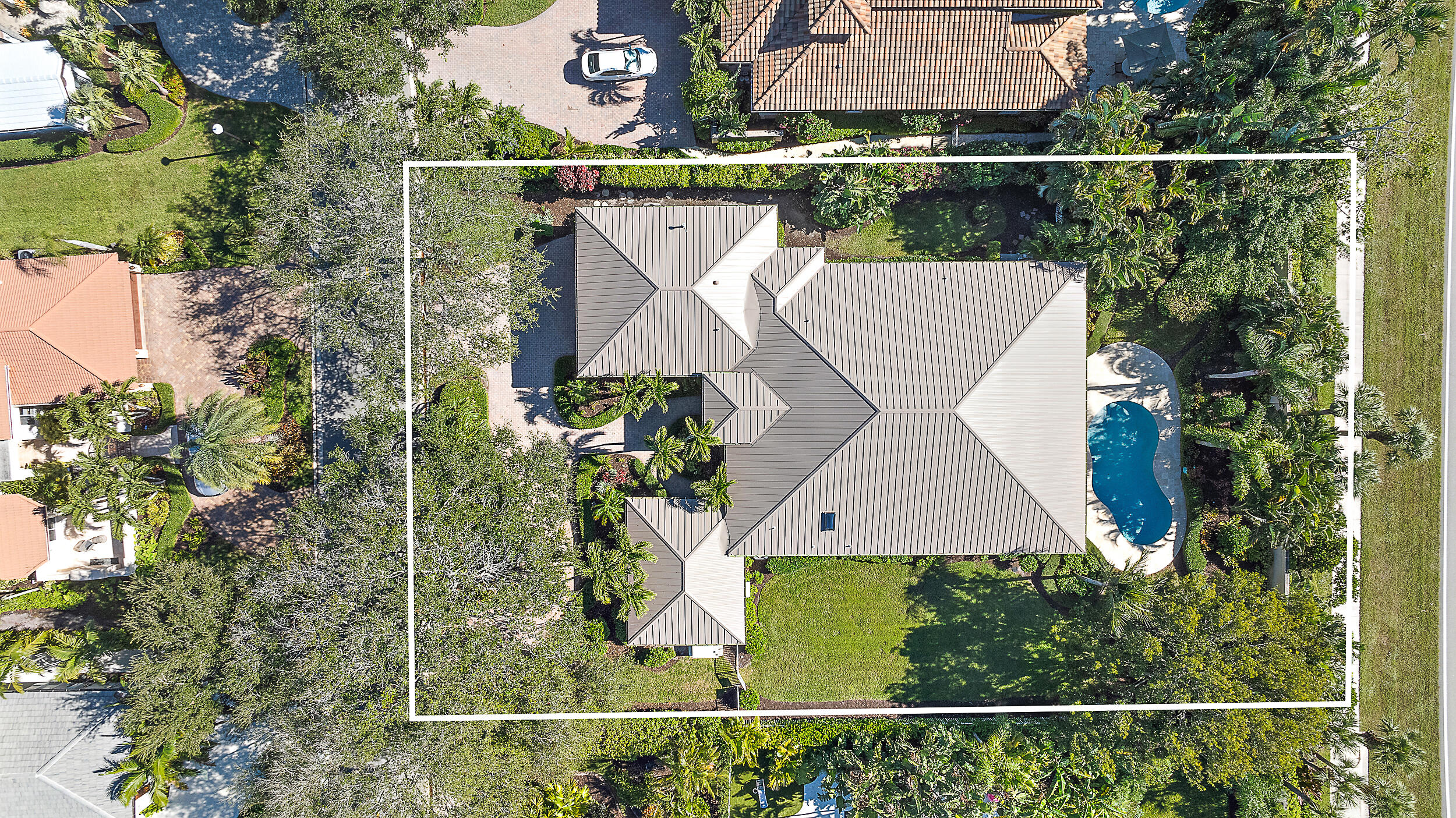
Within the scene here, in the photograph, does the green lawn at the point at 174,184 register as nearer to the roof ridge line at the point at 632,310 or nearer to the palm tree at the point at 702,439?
the roof ridge line at the point at 632,310

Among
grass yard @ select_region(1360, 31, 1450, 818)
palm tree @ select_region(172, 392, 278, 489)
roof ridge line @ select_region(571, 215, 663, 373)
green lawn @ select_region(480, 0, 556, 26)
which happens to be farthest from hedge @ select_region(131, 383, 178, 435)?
grass yard @ select_region(1360, 31, 1450, 818)

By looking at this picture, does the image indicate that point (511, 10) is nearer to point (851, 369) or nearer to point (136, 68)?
point (136, 68)

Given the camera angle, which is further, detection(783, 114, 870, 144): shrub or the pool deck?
the pool deck

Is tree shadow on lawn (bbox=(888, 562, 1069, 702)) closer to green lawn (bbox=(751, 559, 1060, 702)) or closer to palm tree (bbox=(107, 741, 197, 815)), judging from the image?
green lawn (bbox=(751, 559, 1060, 702))

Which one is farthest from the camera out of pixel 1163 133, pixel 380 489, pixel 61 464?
pixel 61 464

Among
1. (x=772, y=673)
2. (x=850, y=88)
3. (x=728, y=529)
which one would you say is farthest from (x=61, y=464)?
(x=850, y=88)

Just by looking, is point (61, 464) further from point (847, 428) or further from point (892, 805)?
point (892, 805)

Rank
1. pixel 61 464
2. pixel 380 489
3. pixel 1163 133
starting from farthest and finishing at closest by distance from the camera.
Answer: pixel 61 464, pixel 1163 133, pixel 380 489

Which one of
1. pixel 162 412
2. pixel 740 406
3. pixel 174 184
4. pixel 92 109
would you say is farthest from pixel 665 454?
pixel 92 109
